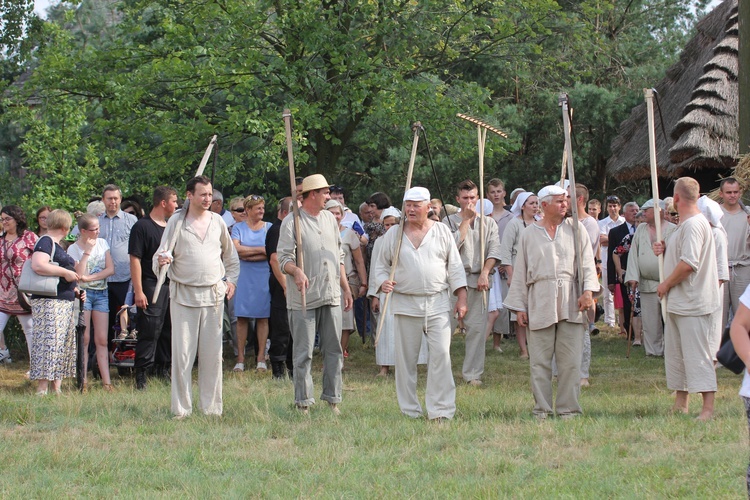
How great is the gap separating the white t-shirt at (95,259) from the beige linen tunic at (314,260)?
8.36 ft

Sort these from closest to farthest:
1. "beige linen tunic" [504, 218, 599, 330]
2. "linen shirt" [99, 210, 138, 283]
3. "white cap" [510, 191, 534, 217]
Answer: "beige linen tunic" [504, 218, 599, 330], "linen shirt" [99, 210, 138, 283], "white cap" [510, 191, 534, 217]

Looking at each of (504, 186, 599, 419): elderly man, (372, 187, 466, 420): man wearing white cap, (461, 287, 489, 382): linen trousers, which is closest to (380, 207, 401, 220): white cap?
(461, 287, 489, 382): linen trousers

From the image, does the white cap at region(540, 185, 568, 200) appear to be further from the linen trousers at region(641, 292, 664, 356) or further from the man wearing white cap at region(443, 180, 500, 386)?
the linen trousers at region(641, 292, 664, 356)

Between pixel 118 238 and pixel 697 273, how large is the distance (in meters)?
5.90

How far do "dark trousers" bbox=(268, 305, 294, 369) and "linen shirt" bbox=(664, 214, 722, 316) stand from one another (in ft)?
13.6

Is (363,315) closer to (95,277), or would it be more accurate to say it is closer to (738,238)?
(95,277)

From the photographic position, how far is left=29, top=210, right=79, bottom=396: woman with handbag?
9.40 meters

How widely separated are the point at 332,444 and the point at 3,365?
21.3 feet

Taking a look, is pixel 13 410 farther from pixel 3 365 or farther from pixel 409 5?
pixel 409 5

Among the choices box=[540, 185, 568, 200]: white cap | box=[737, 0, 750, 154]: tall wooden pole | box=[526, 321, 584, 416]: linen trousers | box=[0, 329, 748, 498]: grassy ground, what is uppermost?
box=[737, 0, 750, 154]: tall wooden pole

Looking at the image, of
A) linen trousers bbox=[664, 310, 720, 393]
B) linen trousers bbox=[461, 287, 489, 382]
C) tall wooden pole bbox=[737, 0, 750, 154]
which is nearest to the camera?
linen trousers bbox=[664, 310, 720, 393]

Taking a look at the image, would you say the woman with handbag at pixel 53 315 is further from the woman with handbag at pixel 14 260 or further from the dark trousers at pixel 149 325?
the woman with handbag at pixel 14 260

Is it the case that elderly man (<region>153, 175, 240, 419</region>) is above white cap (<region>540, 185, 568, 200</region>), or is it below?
below

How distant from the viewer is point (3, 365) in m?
11.9
